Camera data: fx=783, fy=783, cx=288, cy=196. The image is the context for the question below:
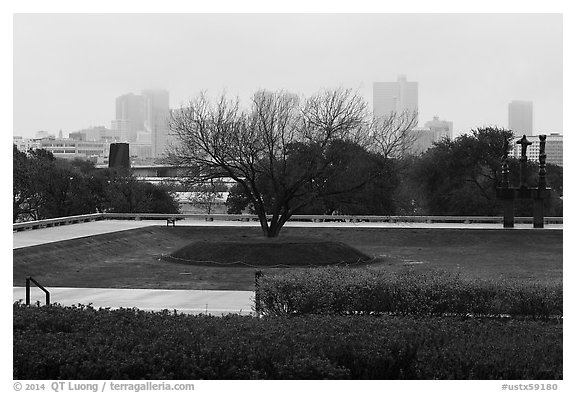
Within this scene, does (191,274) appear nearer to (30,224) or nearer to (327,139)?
(327,139)

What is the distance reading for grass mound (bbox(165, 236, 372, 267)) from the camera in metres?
21.0

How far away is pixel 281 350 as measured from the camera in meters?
7.78

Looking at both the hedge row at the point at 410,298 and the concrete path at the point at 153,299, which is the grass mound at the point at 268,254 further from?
the hedge row at the point at 410,298

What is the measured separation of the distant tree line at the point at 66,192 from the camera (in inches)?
1508

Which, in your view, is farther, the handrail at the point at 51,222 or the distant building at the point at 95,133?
the distant building at the point at 95,133

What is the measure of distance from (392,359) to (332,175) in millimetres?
17003

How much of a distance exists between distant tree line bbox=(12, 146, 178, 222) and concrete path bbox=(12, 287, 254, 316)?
2346 centimetres

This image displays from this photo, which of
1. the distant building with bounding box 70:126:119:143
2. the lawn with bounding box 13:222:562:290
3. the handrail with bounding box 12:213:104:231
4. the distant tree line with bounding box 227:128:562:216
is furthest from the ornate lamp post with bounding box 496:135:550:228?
the distant building with bounding box 70:126:119:143

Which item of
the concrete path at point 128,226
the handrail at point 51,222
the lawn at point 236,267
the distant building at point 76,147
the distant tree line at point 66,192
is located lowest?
the lawn at point 236,267

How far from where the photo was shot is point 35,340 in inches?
314

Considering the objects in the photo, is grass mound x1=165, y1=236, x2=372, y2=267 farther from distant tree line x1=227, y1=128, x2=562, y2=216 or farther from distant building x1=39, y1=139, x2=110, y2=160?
distant building x1=39, y1=139, x2=110, y2=160

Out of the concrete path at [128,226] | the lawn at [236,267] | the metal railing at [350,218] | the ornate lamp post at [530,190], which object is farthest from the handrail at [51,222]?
the ornate lamp post at [530,190]

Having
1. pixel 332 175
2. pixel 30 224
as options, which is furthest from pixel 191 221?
pixel 332 175

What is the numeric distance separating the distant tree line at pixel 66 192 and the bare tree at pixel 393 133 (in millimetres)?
12448
